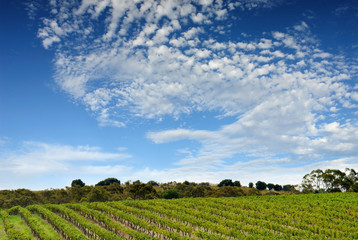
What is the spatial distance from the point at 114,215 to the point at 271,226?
20.8 meters

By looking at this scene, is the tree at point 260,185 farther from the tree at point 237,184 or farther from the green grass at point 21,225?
the green grass at point 21,225

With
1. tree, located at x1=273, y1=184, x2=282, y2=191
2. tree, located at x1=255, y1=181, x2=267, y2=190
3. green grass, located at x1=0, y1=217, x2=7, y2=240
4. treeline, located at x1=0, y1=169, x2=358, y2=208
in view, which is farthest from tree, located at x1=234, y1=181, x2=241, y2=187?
green grass, located at x1=0, y1=217, x2=7, y2=240

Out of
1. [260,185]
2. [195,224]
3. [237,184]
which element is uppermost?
[237,184]

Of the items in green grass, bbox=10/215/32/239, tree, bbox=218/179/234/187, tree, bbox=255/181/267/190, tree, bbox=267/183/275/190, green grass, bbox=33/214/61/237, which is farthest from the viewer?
tree, bbox=267/183/275/190

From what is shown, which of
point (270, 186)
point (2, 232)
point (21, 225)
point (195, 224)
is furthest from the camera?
point (270, 186)

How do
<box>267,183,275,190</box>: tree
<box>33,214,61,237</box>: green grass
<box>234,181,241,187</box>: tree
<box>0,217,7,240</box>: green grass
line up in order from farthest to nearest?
<box>267,183,275,190</box>: tree, <box>234,181,241,187</box>: tree, <box>33,214,61,237</box>: green grass, <box>0,217,7,240</box>: green grass

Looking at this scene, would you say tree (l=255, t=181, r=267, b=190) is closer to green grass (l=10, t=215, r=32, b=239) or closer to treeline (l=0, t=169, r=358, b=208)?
treeline (l=0, t=169, r=358, b=208)

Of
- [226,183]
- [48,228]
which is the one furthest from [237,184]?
[48,228]

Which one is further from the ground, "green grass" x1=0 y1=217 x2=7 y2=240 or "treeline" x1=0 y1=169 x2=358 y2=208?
"treeline" x1=0 y1=169 x2=358 y2=208

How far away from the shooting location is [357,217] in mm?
34406

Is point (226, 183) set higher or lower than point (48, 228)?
higher

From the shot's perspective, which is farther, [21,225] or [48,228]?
[21,225]

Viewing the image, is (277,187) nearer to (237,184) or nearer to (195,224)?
(237,184)

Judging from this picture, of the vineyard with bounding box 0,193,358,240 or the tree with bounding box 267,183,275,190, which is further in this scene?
the tree with bounding box 267,183,275,190
